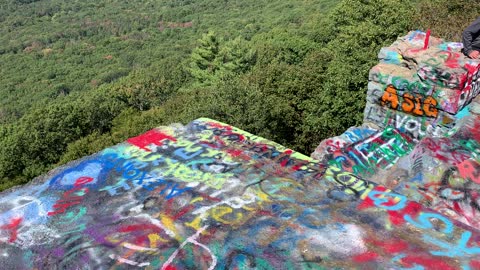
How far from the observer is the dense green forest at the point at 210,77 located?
19.5 metres

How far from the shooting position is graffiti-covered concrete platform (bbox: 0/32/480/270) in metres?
5.96

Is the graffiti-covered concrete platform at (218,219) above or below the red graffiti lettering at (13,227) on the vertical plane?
below

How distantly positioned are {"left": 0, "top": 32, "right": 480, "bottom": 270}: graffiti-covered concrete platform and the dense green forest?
370 inches

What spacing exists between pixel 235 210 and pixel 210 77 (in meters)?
36.1

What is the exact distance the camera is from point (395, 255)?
231 inches

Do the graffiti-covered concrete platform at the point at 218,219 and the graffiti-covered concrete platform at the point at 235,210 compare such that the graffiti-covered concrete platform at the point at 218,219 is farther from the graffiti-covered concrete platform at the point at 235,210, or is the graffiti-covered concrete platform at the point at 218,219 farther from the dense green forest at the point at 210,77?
the dense green forest at the point at 210,77

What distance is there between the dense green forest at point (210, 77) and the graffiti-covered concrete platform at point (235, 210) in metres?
9.40

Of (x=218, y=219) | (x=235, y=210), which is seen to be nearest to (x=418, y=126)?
(x=235, y=210)

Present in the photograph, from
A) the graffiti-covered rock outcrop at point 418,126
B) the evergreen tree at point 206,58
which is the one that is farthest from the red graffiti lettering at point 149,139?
the evergreen tree at point 206,58

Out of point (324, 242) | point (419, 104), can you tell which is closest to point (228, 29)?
point (419, 104)

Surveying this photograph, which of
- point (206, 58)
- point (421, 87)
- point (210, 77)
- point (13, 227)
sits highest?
point (13, 227)

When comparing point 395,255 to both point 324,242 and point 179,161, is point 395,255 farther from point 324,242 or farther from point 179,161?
point 179,161

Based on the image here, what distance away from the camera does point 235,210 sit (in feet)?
22.6

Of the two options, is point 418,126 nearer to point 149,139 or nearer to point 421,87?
point 421,87
